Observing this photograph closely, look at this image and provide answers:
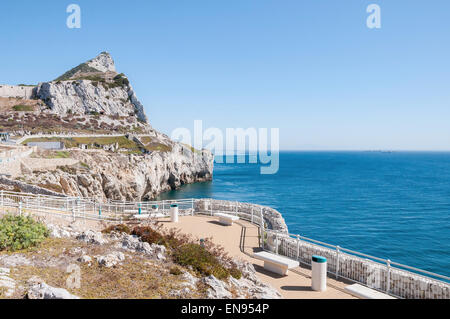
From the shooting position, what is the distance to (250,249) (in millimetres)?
12594

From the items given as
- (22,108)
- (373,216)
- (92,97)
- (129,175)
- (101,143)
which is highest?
(92,97)

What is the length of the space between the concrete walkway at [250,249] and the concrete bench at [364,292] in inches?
9.5

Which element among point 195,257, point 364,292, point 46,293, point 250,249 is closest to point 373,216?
point 250,249

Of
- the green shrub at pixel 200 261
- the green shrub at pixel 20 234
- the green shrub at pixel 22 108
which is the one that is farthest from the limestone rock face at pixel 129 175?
the green shrub at pixel 22 108

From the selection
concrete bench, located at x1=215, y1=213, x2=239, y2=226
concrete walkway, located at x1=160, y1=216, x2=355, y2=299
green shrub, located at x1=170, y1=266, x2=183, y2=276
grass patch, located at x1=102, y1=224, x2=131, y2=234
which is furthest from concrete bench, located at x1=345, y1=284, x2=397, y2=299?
grass patch, located at x1=102, y1=224, x2=131, y2=234

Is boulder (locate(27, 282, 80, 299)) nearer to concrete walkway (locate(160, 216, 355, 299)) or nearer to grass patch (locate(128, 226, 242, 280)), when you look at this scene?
grass patch (locate(128, 226, 242, 280))

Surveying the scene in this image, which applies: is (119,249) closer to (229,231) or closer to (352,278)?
(229,231)

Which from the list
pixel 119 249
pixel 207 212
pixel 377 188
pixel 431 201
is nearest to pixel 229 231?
pixel 207 212

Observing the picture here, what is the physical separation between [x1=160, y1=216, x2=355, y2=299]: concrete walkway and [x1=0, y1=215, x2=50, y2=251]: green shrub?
6.30 metres

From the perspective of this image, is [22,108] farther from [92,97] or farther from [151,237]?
[151,237]

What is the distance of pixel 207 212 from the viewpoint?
18.8 metres

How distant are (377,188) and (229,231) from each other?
207 feet

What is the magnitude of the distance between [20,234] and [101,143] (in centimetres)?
5760

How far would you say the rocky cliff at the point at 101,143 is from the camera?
4012 centimetres
